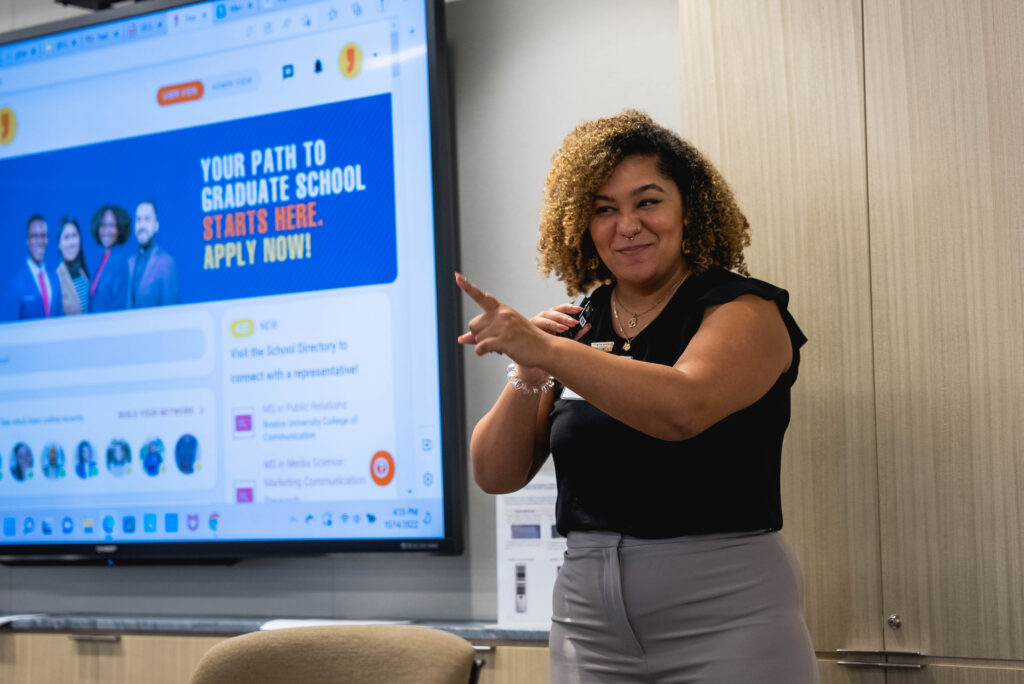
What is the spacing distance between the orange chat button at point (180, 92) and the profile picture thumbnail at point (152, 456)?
1.06 meters

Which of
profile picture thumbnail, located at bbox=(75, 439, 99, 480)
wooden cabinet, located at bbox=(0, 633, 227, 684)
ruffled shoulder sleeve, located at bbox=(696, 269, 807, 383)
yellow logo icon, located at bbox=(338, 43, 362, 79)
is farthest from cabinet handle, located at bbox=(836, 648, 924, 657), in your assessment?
profile picture thumbnail, located at bbox=(75, 439, 99, 480)

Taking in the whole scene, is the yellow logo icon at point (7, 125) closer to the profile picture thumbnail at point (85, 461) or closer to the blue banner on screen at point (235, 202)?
the blue banner on screen at point (235, 202)

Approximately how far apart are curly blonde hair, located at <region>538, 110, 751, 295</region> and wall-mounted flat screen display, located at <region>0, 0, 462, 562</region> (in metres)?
0.95

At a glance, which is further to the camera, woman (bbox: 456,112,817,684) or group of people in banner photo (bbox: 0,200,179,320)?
group of people in banner photo (bbox: 0,200,179,320)

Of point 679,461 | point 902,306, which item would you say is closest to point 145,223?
point 679,461

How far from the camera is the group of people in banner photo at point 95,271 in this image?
3309mm

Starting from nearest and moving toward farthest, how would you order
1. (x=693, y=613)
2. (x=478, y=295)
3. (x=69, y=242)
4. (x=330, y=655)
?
(x=478, y=295)
(x=693, y=613)
(x=330, y=655)
(x=69, y=242)

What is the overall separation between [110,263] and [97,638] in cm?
115

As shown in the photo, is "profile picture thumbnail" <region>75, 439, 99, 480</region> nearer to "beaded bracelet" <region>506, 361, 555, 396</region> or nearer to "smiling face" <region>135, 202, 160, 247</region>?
"smiling face" <region>135, 202, 160, 247</region>

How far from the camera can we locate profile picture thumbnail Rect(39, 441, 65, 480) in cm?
340

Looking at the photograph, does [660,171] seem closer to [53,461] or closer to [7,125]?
[53,461]

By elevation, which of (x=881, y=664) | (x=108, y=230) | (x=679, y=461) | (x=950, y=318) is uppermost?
(x=108, y=230)

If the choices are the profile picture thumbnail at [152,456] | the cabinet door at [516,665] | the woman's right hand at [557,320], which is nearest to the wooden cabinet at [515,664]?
the cabinet door at [516,665]

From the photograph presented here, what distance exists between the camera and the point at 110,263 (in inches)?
132
